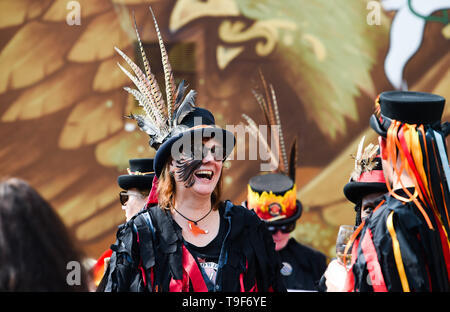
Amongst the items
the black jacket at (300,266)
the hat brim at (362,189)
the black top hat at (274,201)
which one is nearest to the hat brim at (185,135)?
the hat brim at (362,189)

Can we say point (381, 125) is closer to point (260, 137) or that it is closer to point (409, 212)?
point (409, 212)

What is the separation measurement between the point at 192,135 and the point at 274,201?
8.64ft

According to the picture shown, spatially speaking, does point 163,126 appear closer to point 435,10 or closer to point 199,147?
point 199,147

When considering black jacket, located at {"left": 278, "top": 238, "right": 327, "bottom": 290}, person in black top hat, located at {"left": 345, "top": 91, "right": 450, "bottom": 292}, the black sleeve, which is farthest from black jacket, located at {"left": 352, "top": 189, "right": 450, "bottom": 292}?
black jacket, located at {"left": 278, "top": 238, "right": 327, "bottom": 290}

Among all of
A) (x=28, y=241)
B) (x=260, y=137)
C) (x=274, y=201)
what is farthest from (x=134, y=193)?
(x=260, y=137)

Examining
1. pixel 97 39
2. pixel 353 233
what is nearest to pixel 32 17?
pixel 97 39

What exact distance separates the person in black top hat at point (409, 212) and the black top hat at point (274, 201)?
289 cm

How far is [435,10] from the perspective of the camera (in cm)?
724

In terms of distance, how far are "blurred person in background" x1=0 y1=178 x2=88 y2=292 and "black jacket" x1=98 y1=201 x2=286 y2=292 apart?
3.38ft

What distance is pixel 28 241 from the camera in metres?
1.71

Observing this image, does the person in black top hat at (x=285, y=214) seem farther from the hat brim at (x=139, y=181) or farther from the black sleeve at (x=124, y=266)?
the black sleeve at (x=124, y=266)

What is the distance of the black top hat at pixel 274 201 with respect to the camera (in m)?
5.49
